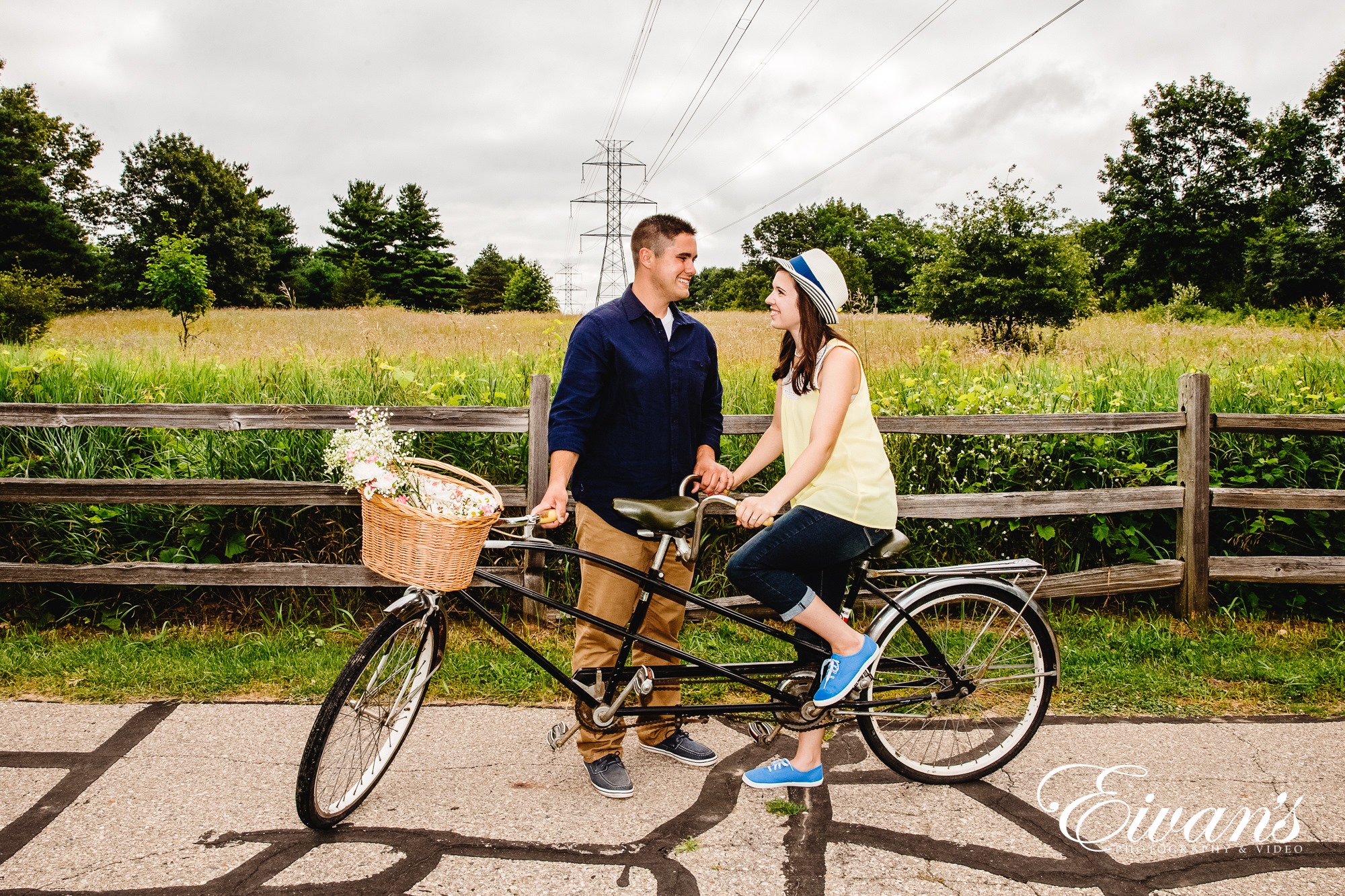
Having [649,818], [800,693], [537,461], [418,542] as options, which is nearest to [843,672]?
[800,693]

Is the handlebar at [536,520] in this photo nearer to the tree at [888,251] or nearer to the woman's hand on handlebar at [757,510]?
the woman's hand on handlebar at [757,510]

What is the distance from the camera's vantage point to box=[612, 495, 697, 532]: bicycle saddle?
2.95 m

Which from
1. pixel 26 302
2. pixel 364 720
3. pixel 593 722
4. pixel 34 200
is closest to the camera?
pixel 364 720

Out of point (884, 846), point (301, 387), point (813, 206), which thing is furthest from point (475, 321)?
point (813, 206)

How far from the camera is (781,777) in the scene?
3.29m

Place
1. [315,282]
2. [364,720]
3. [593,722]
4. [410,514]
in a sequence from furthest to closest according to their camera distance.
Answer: [315,282] < [593,722] < [364,720] < [410,514]

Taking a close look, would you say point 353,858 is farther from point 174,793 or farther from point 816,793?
point 816,793

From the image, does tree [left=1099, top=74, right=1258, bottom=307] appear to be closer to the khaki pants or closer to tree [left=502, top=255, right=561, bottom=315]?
tree [left=502, top=255, right=561, bottom=315]

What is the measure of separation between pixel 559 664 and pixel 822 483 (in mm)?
2142

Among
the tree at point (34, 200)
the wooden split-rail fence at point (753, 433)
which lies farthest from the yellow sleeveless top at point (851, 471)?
the tree at point (34, 200)

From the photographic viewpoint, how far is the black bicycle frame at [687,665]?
311cm

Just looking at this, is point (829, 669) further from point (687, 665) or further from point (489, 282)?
point (489, 282)

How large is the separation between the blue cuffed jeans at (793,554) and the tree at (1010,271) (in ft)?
52.8

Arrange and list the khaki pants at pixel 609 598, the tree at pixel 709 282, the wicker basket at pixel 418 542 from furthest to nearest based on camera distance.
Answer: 1. the tree at pixel 709 282
2. the khaki pants at pixel 609 598
3. the wicker basket at pixel 418 542
